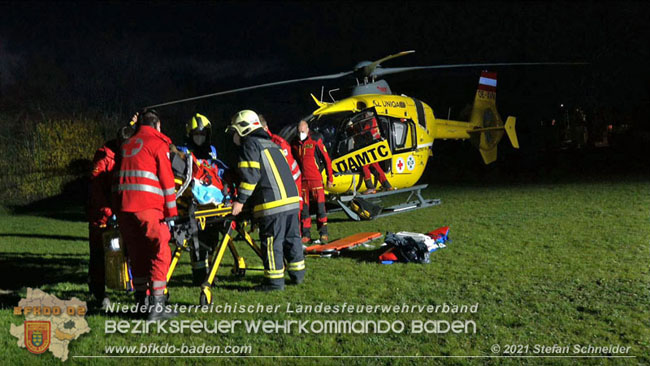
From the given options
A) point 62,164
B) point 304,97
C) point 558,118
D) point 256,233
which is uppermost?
point 304,97

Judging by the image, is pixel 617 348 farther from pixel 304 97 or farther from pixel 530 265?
pixel 304 97

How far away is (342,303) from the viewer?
4672mm

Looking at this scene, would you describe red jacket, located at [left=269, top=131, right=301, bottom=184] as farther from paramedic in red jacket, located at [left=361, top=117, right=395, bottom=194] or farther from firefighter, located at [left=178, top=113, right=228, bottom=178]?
paramedic in red jacket, located at [left=361, top=117, right=395, bottom=194]

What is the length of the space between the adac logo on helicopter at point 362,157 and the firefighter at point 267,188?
4209 millimetres

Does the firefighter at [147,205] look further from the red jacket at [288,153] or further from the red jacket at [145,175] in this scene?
the red jacket at [288,153]

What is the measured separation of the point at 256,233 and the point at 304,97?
182 feet

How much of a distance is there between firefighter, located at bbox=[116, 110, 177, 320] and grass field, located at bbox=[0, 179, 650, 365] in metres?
0.56

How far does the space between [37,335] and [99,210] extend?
1.32 metres

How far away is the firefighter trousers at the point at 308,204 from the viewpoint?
25.4 ft

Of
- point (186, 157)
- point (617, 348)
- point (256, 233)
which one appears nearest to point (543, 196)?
point (256, 233)

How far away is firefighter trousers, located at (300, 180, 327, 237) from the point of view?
775 cm

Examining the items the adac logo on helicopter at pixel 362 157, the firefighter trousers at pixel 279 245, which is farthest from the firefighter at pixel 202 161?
the adac logo on helicopter at pixel 362 157

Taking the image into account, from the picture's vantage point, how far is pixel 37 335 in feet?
13.1

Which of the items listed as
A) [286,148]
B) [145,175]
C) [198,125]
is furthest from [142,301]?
[286,148]
